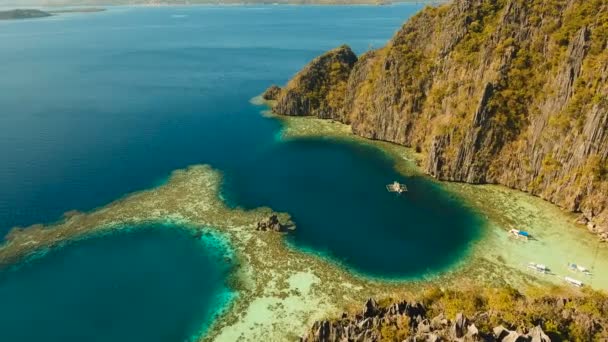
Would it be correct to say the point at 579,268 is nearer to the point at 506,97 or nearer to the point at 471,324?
the point at 471,324

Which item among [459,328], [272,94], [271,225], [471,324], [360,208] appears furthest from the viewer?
[272,94]

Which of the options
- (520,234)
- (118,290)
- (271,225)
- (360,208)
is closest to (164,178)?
(271,225)

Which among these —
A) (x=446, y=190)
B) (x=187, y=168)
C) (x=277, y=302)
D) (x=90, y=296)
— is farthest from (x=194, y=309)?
(x=446, y=190)

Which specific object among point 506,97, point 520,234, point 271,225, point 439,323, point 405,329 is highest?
point 506,97

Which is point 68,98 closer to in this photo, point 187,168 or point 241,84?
point 241,84

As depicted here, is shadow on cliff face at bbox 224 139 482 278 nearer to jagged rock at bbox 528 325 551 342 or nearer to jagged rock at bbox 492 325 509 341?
jagged rock at bbox 492 325 509 341

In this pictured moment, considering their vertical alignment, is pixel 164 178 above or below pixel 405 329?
below

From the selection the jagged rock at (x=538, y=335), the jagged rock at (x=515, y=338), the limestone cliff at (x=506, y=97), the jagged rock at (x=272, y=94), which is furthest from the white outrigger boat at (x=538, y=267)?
the jagged rock at (x=272, y=94)
